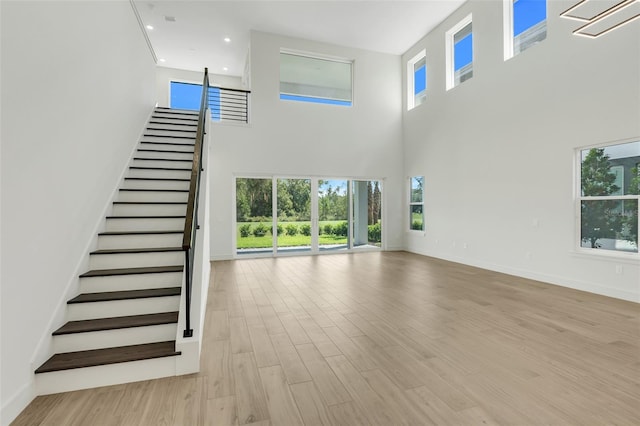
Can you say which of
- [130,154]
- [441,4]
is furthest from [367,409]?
[441,4]

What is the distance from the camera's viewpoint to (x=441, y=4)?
21.4ft

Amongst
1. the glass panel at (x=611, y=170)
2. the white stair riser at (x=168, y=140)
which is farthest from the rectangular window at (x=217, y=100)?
the glass panel at (x=611, y=170)

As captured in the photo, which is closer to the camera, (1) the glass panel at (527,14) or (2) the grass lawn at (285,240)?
(1) the glass panel at (527,14)

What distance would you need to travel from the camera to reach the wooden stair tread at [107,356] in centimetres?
207

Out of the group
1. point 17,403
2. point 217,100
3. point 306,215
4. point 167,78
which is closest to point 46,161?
point 17,403

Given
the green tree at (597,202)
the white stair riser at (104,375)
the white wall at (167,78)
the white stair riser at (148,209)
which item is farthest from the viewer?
the white wall at (167,78)

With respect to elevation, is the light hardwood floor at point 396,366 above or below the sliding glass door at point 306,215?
below

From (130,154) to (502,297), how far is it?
5.80 meters

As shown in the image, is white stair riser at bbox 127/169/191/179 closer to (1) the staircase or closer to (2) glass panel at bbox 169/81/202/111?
(1) the staircase

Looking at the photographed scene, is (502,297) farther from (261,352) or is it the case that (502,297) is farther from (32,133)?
(32,133)

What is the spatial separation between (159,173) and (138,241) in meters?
1.51

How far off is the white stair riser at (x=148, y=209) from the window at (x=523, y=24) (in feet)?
20.9

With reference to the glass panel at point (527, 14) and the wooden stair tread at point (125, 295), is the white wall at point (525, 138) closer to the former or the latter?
the glass panel at point (527, 14)

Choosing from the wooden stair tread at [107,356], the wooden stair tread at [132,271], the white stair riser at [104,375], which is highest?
the wooden stair tread at [132,271]
